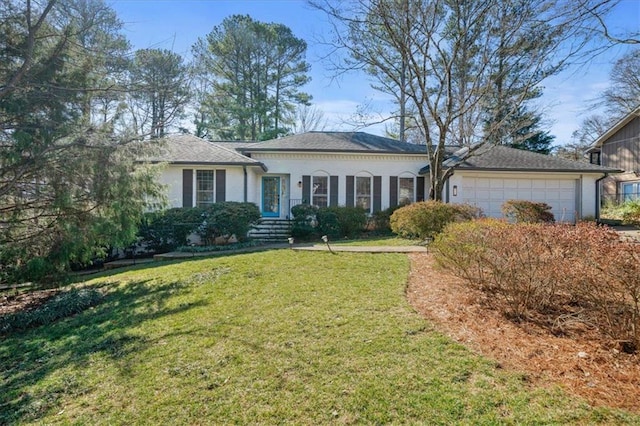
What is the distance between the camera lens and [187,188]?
1479cm

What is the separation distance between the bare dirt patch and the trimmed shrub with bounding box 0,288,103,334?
21.5ft

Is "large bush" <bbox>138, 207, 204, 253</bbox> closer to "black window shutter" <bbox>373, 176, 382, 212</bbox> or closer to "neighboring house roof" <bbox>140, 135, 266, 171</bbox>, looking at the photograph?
"neighboring house roof" <bbox>140, 135, 266, 171</bbox>

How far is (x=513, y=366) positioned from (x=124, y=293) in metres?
7.51

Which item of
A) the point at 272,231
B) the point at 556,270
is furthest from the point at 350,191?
the point at 556,270

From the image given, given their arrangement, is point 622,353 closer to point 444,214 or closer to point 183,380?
point 183,380

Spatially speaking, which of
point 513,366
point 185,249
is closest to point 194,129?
point 185,249

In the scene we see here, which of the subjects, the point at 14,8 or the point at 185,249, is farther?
the point at 185,249

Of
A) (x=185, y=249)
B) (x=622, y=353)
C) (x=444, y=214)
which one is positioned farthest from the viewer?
(x=185, y=249)

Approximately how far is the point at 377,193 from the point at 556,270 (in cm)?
1259

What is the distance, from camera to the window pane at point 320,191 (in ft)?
54.7

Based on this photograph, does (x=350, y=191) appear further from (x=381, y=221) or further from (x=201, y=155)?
(x=201, y=155)

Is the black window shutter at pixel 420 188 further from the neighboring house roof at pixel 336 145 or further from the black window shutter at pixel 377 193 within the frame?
the black window shutter at pixel 377 193

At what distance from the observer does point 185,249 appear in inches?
479

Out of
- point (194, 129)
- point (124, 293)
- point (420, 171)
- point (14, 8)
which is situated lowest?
point (124, 293)
